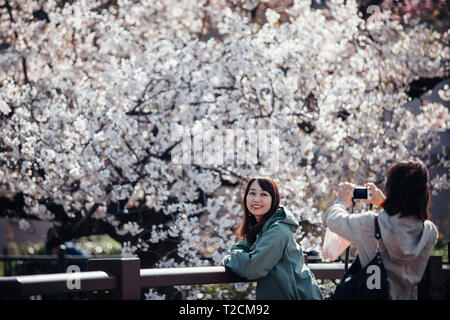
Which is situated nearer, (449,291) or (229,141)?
(449,291)

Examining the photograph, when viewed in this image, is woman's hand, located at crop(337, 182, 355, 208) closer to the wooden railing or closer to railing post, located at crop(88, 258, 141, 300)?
the wooden railing

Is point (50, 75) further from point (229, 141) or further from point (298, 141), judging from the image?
point (298, 141)

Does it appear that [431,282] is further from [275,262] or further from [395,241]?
[275,262]

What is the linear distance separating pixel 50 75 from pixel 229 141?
279cm

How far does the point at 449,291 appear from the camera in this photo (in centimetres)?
495

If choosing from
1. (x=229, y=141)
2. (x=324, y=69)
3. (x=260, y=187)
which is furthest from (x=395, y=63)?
(x=260, y=187)

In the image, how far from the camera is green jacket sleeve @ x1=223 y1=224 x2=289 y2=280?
353 cm

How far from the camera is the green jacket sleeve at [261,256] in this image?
3529mm

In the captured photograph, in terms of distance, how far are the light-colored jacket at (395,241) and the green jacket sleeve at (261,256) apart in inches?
16.6

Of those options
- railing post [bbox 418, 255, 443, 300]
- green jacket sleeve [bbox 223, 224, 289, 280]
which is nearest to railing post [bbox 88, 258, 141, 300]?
green jacket sleeve [bbox 223, 224, 289, 280]

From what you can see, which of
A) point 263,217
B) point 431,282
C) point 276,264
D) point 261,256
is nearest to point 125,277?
point 261,256

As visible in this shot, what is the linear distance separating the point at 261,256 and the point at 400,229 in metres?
0.82
